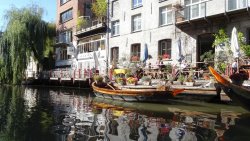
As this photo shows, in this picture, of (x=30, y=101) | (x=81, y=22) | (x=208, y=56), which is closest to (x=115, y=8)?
(x=81, y=22)

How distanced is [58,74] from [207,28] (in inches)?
752

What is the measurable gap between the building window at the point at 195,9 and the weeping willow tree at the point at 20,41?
1998cm

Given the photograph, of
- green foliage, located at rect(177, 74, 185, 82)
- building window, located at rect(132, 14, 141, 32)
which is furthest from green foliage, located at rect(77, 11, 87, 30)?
green foliage, located at rect(177, 74, 185, 82)

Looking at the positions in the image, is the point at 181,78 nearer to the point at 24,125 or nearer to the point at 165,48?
the point at 165,48

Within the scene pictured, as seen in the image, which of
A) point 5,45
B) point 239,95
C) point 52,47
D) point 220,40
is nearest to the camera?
point 239,95

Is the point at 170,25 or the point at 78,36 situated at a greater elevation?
the point at 78,36

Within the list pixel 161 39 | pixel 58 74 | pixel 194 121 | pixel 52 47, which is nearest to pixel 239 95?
pixel 194 121

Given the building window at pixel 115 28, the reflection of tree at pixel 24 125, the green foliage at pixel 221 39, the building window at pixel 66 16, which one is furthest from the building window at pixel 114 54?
the reflection of tree at pixel 24 125

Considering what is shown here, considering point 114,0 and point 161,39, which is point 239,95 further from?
point 114,0

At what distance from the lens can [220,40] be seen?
2177 cm

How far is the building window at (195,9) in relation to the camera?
2295cm

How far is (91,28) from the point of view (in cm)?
3606

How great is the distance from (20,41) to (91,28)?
7.68 meters

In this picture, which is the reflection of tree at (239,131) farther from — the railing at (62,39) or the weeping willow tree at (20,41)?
the railing at (62,39)
